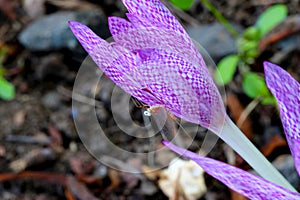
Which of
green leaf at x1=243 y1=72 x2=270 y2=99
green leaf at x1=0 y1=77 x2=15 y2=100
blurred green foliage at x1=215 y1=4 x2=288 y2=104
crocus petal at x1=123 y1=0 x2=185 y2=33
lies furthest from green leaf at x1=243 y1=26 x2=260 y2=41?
crocus petal at x1=123 y1=0 x2=185 y2=33

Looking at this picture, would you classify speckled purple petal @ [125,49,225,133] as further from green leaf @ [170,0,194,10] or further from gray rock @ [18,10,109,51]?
gray rock @ [18,10,109,51]

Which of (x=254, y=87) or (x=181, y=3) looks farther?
(x=254, y=87)

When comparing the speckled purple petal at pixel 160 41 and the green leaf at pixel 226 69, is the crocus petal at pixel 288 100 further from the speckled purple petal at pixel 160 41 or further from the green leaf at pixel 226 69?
the green leaf at pixel 226 69

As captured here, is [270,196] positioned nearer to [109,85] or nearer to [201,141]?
[201,141]

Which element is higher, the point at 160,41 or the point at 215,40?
the point at 160,41

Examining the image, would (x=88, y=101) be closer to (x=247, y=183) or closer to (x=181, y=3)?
(x=181, y=3)

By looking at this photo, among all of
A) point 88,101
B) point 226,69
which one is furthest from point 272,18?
point 88,101
